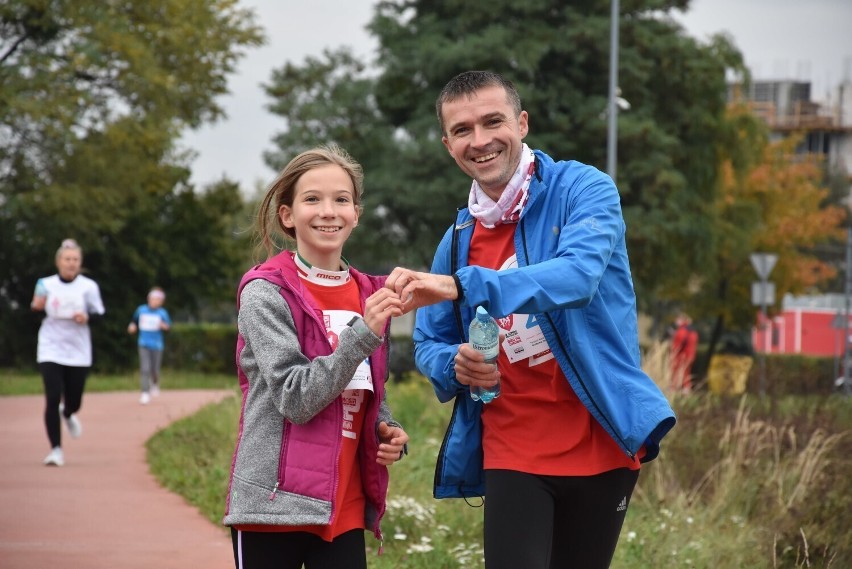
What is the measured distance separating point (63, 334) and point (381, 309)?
8467mm

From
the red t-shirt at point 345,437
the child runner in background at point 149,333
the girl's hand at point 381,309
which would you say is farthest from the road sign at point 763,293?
the girl's hand at point 381,309

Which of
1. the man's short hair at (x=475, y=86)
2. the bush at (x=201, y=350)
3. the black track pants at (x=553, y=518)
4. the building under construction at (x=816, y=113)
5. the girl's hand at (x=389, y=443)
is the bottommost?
the bush at (x=201, y=350)

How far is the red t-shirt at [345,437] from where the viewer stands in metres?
3.83

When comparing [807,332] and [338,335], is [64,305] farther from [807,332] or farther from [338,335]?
[807,332]

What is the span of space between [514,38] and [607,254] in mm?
26691

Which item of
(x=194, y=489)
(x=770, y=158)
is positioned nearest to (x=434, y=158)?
(x=770, y=158)

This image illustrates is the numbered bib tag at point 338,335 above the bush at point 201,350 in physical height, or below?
above

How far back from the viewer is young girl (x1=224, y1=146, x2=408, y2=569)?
3670mm

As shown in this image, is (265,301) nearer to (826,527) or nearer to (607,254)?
(607,254)

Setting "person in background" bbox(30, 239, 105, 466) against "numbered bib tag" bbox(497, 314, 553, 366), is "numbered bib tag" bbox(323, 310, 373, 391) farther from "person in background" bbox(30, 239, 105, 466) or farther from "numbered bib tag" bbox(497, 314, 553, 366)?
"person in background" bbox(30, 239, 105, 466)

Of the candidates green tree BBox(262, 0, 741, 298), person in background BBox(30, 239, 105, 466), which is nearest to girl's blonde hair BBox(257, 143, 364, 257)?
person in background BBox(30, 239, 105, 466)

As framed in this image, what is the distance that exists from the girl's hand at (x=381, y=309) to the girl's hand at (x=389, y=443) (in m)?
0.46

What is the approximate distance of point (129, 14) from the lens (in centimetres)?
3253

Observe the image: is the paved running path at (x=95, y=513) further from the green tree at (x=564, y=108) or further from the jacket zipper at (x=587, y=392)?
the green tree at (x=564, y=108)
